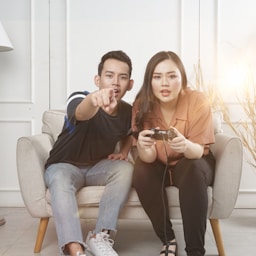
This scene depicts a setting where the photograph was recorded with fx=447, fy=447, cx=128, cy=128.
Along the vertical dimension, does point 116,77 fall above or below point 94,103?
above

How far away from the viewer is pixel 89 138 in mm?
2096

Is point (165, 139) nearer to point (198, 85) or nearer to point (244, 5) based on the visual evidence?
point (198, 85)

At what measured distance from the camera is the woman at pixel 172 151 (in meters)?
1.79

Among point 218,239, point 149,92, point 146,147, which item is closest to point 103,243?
point 146,147

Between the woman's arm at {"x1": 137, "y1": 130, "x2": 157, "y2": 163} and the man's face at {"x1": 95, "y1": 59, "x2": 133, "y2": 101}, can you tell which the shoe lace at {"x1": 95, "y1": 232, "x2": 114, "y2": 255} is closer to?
the woman's arm at {"x1": 137, "y1": 130, "x2": 157, "y2": 163}

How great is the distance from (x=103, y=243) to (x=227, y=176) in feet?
2.01

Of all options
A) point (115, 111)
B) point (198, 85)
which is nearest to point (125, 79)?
point (115, 111)

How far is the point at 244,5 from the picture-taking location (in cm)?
317

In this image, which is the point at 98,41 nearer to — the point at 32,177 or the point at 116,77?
the point at 116,77

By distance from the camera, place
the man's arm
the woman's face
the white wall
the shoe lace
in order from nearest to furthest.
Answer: the man's arm, the shoe lace, the woman's face, the white wall

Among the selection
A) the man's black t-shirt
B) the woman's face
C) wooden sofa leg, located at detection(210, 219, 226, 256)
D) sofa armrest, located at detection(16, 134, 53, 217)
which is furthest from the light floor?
the woman's face

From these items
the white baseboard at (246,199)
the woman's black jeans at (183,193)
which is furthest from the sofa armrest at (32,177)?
the white baseboard at (246,199)

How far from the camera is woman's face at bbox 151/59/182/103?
6.42 feet

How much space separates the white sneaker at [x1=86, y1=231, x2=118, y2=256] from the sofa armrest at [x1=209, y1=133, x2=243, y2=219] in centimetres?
49
